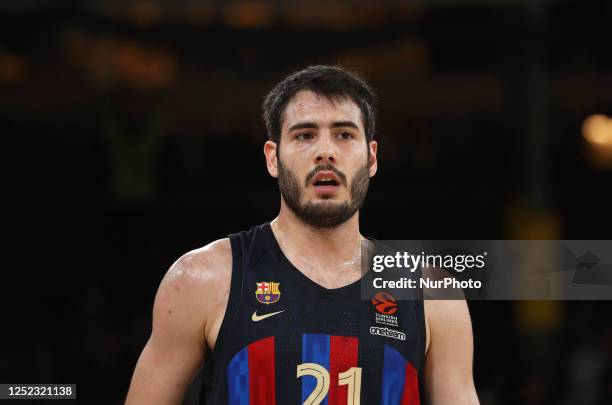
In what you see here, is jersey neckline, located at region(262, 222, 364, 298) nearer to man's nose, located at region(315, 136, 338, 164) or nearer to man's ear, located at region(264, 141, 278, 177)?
man's ear, located at region(264, 141, 278, 177)

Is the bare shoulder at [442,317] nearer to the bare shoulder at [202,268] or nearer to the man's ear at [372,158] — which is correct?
the man's ear at [372,158]

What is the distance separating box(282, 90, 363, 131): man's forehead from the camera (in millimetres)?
4042

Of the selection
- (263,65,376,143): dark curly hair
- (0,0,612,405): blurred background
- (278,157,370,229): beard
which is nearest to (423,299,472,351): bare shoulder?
(278,157,370,229): beard

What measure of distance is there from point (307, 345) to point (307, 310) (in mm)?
146

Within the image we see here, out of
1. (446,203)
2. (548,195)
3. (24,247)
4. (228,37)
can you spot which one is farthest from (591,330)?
(24,247)

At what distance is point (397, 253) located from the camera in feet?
14.2

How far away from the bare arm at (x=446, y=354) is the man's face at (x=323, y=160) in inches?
21.1

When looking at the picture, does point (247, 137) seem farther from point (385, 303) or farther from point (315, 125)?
point (385, 303)

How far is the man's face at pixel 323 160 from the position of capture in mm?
3994

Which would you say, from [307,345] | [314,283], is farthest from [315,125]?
[307,345]

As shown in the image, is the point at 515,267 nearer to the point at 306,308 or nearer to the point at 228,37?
the point at 306,308

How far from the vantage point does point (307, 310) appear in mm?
3951

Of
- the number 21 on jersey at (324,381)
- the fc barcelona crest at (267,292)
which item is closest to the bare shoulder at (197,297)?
the fc barcelona crest at (267,292)

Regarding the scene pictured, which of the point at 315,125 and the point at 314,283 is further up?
the point at 315,125
